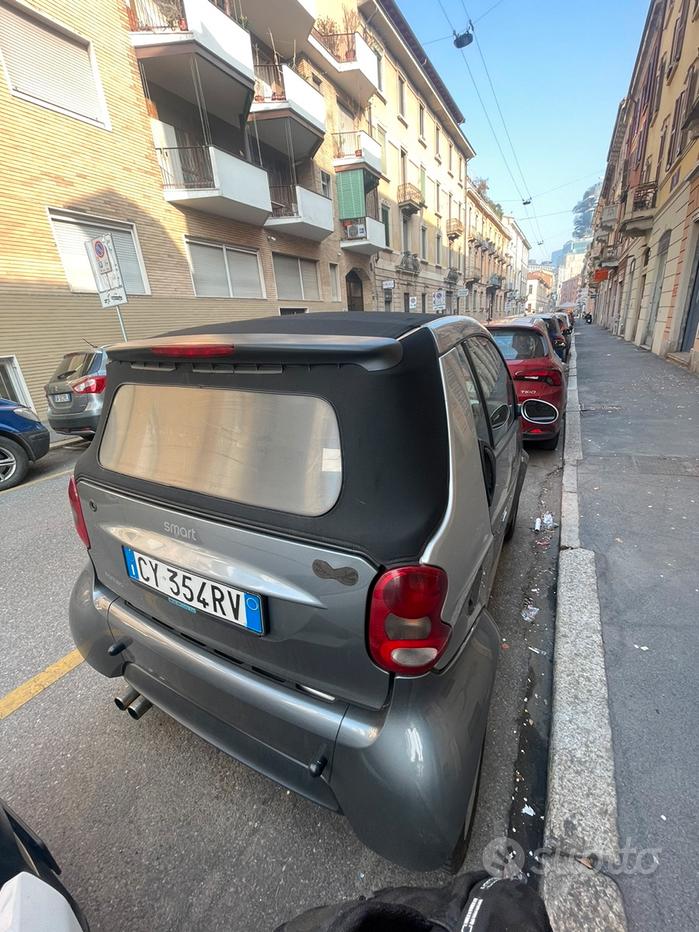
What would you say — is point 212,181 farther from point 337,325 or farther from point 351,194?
point 337,325

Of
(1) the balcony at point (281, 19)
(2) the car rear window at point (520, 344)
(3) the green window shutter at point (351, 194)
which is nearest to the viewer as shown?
(2) the car rear window at point (520, 344)

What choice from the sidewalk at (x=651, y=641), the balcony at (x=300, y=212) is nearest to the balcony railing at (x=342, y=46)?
the balcony at (x=300, y=212)

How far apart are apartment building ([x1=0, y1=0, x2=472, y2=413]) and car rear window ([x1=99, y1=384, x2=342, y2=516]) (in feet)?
29.5

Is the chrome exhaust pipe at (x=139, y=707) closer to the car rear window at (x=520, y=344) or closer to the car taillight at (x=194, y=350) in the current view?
the car taillight at (x=194, y=350)

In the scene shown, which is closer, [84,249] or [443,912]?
[443,912]

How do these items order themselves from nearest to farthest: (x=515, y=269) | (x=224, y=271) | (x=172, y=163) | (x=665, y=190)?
(x=172, y=163) → (x=224, y=271) → (x=665, y=190) → (x=515, y=269)

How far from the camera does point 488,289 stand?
147 feet

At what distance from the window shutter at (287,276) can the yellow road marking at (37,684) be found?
14.2 meters

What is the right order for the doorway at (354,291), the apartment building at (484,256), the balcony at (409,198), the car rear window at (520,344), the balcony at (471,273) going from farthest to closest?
the apartment building at (484,256), the balcony at (471,273), the balcony at (409,198), the doorway at (354,291), the car rear window at (520,344)

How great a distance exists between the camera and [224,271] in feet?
41.3

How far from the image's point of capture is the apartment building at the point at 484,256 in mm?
35844

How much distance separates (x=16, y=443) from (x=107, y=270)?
3.72 m

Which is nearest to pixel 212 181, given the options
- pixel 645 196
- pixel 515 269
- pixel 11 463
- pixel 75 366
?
pixel 75 366

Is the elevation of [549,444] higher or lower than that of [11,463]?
lower
